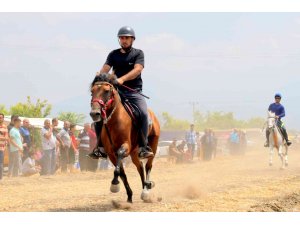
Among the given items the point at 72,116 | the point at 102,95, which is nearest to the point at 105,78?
the point at 102,95

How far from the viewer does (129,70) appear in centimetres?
1130

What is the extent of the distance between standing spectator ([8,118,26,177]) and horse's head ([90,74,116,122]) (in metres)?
9.58

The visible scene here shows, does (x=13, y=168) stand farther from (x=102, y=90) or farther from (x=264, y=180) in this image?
(x=102, y=90)

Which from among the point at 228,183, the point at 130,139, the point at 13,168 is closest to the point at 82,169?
the point at 13,168

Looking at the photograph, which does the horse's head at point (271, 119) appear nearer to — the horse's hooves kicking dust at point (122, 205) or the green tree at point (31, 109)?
the horse's hooves kicking dust at point (122, 205)

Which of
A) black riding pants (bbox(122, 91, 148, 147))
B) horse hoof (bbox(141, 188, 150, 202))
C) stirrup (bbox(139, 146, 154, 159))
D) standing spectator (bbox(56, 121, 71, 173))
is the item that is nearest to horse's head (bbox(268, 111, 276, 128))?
standing spectator (bbox(56, 121, 71, 173))

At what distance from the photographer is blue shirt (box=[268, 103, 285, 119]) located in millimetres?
23266

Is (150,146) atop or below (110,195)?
atop

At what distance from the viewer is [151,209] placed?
1052 cm

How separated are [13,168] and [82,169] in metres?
3.92

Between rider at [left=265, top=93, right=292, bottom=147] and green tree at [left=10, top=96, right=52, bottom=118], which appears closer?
rider at [left=265, top=93, right=292, bottom=147]

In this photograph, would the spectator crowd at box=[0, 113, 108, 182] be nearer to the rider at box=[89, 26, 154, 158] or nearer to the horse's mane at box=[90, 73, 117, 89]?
the rider at box=[89, 26, 154, 158]

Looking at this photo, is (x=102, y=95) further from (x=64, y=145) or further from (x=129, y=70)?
(x=64, y=145)

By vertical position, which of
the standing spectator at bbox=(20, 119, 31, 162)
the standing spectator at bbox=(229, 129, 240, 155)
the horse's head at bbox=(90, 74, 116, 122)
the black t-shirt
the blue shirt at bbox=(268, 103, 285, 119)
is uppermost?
the black t-shirt
